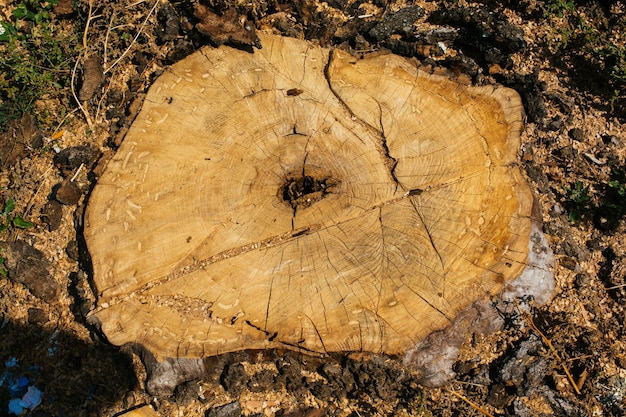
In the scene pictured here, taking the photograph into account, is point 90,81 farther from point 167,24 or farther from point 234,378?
point 234,378

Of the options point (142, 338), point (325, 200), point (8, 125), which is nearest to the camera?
point (142, 338)

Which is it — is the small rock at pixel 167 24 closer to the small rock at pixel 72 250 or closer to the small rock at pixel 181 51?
the small rock at pixel 181 51

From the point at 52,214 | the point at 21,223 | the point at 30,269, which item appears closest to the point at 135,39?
the point at 52,214

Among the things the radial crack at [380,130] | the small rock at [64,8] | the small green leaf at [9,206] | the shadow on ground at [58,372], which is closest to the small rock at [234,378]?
the shadow on ground at [58,372]

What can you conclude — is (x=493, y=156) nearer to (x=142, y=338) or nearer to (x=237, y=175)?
(x=237, y=175)

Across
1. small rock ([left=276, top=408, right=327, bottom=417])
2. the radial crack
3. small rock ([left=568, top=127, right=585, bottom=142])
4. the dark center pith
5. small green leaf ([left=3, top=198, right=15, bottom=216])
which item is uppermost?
the radial crack

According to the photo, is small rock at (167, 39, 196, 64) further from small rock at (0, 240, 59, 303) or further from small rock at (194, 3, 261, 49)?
small rock at (0, 240, 59, 303)

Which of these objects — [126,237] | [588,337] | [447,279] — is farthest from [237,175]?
[588,337]

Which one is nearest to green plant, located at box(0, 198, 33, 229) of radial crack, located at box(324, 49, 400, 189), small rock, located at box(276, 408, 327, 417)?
small rock, located at box(276, 408, 327, 417)
